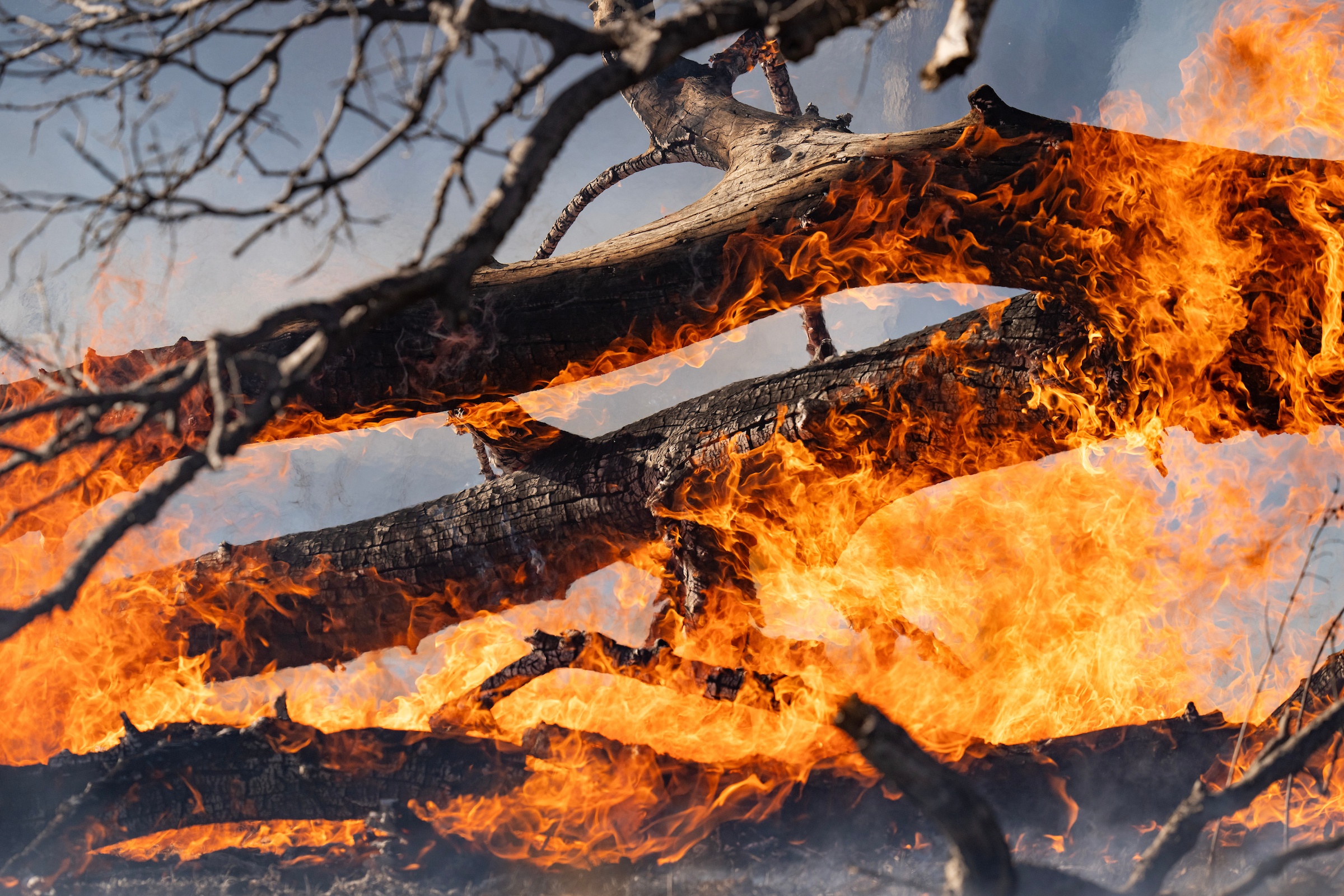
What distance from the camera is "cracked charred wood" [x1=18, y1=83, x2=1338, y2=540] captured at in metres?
3.32

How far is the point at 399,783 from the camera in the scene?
3.72 metres

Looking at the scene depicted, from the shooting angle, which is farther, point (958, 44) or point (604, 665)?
point (604, 665)

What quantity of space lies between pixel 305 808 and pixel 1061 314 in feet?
15.6

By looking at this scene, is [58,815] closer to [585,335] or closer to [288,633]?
[288,633]

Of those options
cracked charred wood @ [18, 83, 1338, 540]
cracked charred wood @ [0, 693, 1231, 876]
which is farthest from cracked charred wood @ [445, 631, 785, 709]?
cracked charred wood @ [18, 83, 1338, 540]

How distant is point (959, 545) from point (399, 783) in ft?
12.2

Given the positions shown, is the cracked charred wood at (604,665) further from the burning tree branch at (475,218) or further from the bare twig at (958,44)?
the bare twig at (958,44)

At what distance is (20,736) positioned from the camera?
182 inches

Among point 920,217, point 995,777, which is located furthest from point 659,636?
point 920,217

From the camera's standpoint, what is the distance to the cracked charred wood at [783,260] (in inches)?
131

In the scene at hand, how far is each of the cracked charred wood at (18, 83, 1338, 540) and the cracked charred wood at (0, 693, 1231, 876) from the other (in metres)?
1.67

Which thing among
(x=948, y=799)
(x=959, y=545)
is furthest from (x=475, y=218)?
(x=959, y=545)

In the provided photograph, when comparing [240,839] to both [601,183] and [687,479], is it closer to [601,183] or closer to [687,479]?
[687,479]

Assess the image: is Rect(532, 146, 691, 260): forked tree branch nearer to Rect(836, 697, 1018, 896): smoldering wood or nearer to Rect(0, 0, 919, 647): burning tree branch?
Rect(0, 0, 919, 647): burning tree branch
